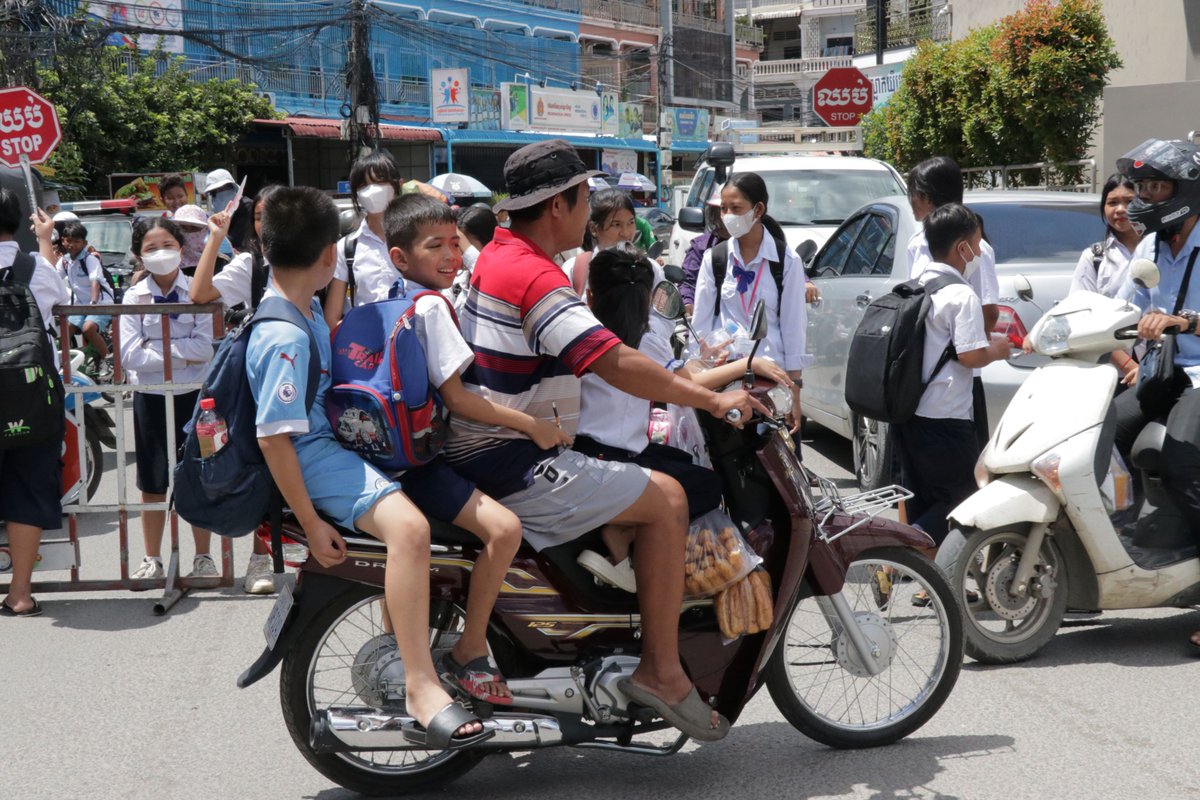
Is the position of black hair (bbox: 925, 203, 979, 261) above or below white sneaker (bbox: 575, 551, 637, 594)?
above

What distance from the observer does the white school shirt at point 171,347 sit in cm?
656

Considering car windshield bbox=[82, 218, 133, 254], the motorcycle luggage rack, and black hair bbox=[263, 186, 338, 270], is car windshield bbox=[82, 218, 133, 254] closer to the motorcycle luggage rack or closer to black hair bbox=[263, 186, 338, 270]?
black hair bbox=[263, 186, 338, 270]

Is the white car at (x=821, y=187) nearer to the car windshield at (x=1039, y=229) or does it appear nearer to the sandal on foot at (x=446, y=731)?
the car windshield at (x=1039, y=229)

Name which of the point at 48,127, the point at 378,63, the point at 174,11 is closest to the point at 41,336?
the point at 48,127

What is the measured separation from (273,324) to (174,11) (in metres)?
30.3

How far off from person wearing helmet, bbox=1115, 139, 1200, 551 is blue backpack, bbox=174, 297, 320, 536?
10.6 ft

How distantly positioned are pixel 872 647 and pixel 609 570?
90 centimetres

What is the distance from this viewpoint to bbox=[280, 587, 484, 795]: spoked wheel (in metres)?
3.74

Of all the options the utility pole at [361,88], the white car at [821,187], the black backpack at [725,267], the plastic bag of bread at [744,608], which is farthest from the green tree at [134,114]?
the plastic bag of bread at [744,608]

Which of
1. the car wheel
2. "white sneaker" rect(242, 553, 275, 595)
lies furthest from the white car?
"white sneaker" rect(242, 553, 275, 595)

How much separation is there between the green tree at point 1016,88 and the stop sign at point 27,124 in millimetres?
11070

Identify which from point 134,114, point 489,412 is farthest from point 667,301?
point 134,114

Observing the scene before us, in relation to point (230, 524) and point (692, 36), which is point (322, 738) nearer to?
point (230, 524)

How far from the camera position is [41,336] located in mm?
5871
